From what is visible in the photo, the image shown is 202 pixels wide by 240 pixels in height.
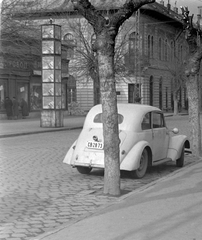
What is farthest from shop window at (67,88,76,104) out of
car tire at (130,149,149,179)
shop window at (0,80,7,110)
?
car tire at (130,149,149,179)

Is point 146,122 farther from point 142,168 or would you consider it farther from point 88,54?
point 88,54

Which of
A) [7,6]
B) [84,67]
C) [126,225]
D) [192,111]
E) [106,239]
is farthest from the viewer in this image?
[84,67]

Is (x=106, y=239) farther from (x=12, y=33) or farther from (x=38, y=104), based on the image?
(x=38, y=104)

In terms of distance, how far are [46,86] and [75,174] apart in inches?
620

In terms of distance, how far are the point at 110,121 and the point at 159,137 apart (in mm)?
2988

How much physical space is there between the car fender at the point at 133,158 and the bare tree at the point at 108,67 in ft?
4.13

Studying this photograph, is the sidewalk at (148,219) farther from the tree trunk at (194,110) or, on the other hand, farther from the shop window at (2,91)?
the shop window at (2,91)

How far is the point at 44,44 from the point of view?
2552 cm

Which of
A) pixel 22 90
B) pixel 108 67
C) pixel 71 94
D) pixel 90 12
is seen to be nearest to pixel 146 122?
pixel 108 67

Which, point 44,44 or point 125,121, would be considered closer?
point 125,121

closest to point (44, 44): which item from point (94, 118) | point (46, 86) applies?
point (46, 86)

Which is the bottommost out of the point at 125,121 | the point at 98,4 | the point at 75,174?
the point at 75,174

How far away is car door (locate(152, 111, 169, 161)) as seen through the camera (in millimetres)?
10548

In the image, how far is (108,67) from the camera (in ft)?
26.1
